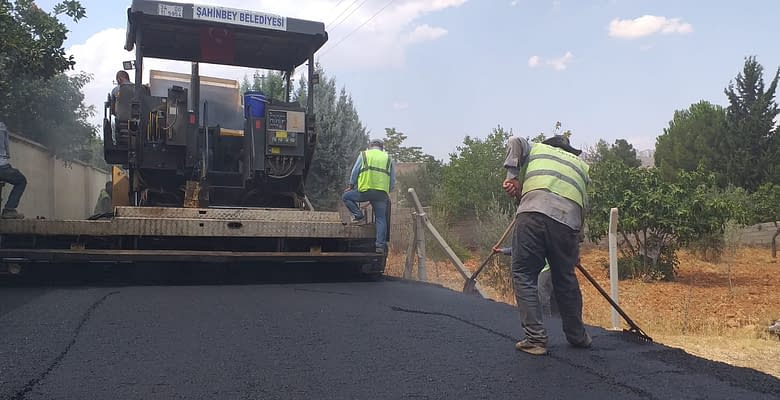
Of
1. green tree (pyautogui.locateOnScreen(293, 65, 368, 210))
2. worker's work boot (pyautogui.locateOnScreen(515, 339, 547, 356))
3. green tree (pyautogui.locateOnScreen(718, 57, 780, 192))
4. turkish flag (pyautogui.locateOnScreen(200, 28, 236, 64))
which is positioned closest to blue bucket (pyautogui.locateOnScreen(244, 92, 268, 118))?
turkish flag (pyautogui.locateOnScreen(200, 28, 236, 64))

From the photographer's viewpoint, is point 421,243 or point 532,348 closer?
point 532,348

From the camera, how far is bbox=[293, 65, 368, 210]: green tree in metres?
13.1

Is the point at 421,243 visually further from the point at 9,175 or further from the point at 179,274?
the point at 9,175

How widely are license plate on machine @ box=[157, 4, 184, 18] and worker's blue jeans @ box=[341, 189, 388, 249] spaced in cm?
226

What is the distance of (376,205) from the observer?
6.93 m

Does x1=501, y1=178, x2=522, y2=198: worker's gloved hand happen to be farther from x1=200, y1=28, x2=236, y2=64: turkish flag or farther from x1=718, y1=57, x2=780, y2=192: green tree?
x1=718, y1=57, x2=780, y2=192: green tree

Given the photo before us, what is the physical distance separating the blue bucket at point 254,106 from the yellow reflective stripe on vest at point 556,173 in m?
3.27

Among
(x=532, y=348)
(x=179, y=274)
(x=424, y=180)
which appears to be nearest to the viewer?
(x=532, y=348)

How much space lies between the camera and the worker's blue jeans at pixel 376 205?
6.67m

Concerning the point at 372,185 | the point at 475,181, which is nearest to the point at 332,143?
the point at 475,181

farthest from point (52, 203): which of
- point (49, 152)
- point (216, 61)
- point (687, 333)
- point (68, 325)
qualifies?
point (687, 333)

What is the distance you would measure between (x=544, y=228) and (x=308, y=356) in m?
1.44

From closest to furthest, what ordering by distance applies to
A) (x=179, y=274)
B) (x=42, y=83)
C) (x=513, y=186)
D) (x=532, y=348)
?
1. (x=532, y=348)
2. (x=513, y=186)
3. (x=179, y=274)
4. (x=42, y=83)

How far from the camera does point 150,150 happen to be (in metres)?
6.38
